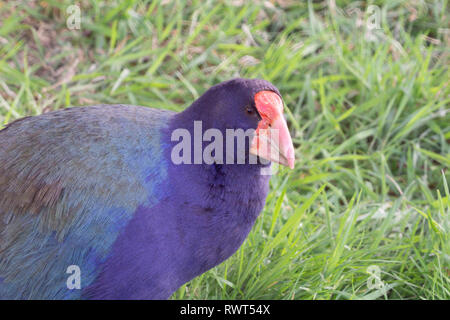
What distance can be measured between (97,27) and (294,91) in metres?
1.29

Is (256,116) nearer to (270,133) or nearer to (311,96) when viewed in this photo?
(270,133)

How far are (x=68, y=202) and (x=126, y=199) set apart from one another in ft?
0.63

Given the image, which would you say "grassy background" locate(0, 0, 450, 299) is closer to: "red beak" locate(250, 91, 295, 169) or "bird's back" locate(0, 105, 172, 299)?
"red beak" locate(250, 91, 295, 169)

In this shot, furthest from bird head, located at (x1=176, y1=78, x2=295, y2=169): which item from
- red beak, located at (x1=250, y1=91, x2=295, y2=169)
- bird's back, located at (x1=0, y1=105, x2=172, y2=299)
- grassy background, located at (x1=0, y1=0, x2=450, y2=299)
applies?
grassy background, located at (x1=0, y1=0, x2=450, y2=299)

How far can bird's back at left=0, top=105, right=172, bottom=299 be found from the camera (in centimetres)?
190

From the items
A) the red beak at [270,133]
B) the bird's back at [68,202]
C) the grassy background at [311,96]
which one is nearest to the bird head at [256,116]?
the red beak at [270,133]

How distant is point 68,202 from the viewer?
6.25 feet

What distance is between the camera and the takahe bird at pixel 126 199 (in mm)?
1899

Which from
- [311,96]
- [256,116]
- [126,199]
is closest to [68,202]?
[126,199]

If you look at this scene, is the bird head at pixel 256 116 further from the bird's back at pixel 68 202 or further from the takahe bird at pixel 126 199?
the bird's back at pixel 68 202

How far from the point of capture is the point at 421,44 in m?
3.57

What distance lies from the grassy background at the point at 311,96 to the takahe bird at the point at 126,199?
49cm

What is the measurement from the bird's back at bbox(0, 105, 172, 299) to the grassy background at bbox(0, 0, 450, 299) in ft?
2.14

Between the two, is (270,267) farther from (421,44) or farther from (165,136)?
(421,44)
